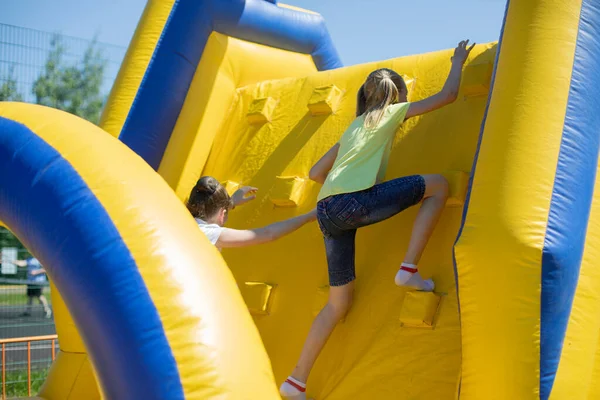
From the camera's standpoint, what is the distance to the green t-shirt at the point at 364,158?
256 centimetres

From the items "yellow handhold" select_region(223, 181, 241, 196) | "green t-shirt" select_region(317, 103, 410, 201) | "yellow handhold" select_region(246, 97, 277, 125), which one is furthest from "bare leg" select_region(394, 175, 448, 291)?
"yellow handhold" select_region(246, 97, 277, 125)

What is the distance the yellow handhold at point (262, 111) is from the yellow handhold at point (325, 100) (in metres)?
0.35

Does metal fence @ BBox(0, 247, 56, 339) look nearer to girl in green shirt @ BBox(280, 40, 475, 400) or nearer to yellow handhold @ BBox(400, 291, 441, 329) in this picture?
girl in green shirt @ BBox(280, 40, 475, 400)

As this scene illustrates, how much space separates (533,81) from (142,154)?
88.6 inches

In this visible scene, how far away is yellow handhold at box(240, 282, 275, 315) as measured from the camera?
10.1 feet

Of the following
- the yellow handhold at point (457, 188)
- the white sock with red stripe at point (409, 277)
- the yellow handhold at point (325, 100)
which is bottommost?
the white sock with red stripe at point (409, 277)

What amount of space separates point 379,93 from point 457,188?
454mm

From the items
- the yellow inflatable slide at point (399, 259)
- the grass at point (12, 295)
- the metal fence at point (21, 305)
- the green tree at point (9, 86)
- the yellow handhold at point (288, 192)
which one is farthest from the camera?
the grass at point (12, 295)

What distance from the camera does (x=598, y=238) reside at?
7.62 ft

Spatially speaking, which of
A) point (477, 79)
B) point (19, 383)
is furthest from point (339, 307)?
point (19, 383)

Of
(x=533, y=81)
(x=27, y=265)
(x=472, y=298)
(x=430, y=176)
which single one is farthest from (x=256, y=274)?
(x=27, y=265)

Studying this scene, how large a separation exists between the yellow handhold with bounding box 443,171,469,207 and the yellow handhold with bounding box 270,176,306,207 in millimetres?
812

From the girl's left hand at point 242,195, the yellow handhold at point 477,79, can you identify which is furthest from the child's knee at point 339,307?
the yellow handhold at point 477,79

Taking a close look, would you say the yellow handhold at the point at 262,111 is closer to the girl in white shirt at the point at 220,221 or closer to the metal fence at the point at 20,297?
the girl in white shirt at the point at 220,221
